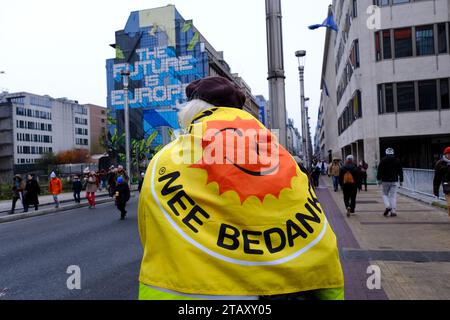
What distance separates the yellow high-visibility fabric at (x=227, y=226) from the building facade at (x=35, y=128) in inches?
2951

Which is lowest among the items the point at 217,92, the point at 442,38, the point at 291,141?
the point at 217,92

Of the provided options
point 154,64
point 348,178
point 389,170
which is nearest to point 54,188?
point 348,178

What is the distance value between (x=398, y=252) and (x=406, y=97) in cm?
2111

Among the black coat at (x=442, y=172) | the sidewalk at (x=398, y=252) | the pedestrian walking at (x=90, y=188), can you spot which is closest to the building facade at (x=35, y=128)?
the pedestrian walking at (x=90, y=188)

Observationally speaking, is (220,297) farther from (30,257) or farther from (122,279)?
(30,257)

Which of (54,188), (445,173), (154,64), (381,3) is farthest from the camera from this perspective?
(154,64)

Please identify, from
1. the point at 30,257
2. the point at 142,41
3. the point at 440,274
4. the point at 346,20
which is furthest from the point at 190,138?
the point at 142,41

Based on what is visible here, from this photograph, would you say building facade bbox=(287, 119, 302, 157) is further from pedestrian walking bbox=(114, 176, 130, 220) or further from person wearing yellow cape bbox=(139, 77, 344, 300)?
pedestrian walking bbox=(114, 176, 130, 220)

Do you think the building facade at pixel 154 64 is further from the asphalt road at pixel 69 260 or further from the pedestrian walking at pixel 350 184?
the asphalt road at pixel 69 260

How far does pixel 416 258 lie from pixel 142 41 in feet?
189

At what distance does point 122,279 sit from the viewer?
5441 mm

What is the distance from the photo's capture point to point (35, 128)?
86.9 m

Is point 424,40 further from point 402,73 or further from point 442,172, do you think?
point 442,172

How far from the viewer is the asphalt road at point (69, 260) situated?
4.95 meters
